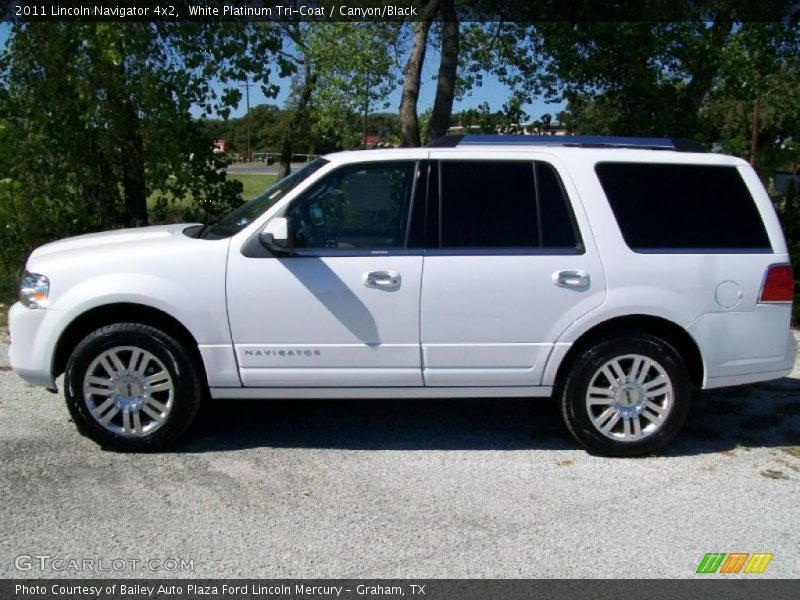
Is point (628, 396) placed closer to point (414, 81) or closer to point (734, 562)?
point (734, 562)

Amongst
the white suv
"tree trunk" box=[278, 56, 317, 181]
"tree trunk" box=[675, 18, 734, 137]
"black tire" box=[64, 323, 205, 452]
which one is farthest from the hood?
"tree trunk" box=[278, 56, 317, 181]

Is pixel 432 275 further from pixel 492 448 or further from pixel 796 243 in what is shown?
pixel 796 243

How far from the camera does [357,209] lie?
541 cm

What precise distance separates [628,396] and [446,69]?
23.9 ft

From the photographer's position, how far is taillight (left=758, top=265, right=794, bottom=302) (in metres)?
5.34

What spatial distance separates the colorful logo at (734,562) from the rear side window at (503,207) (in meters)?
2.01

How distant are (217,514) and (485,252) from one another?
7.21 feet

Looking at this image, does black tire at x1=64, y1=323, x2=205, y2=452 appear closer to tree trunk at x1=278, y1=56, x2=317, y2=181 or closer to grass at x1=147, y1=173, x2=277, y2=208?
grass at x1=147, y1=173, x2=277, y2=208

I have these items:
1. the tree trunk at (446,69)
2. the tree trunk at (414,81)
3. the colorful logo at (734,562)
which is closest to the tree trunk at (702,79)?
the tree trunk at (446,69)

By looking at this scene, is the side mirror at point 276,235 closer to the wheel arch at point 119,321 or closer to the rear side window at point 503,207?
the wheel arch at point 119,321

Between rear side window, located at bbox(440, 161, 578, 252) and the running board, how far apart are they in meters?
0.91

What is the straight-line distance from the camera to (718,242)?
Result: 5355 mm

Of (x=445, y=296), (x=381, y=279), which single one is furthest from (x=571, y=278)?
(x=381, y=279)

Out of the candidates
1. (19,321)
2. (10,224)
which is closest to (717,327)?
(19,321)
